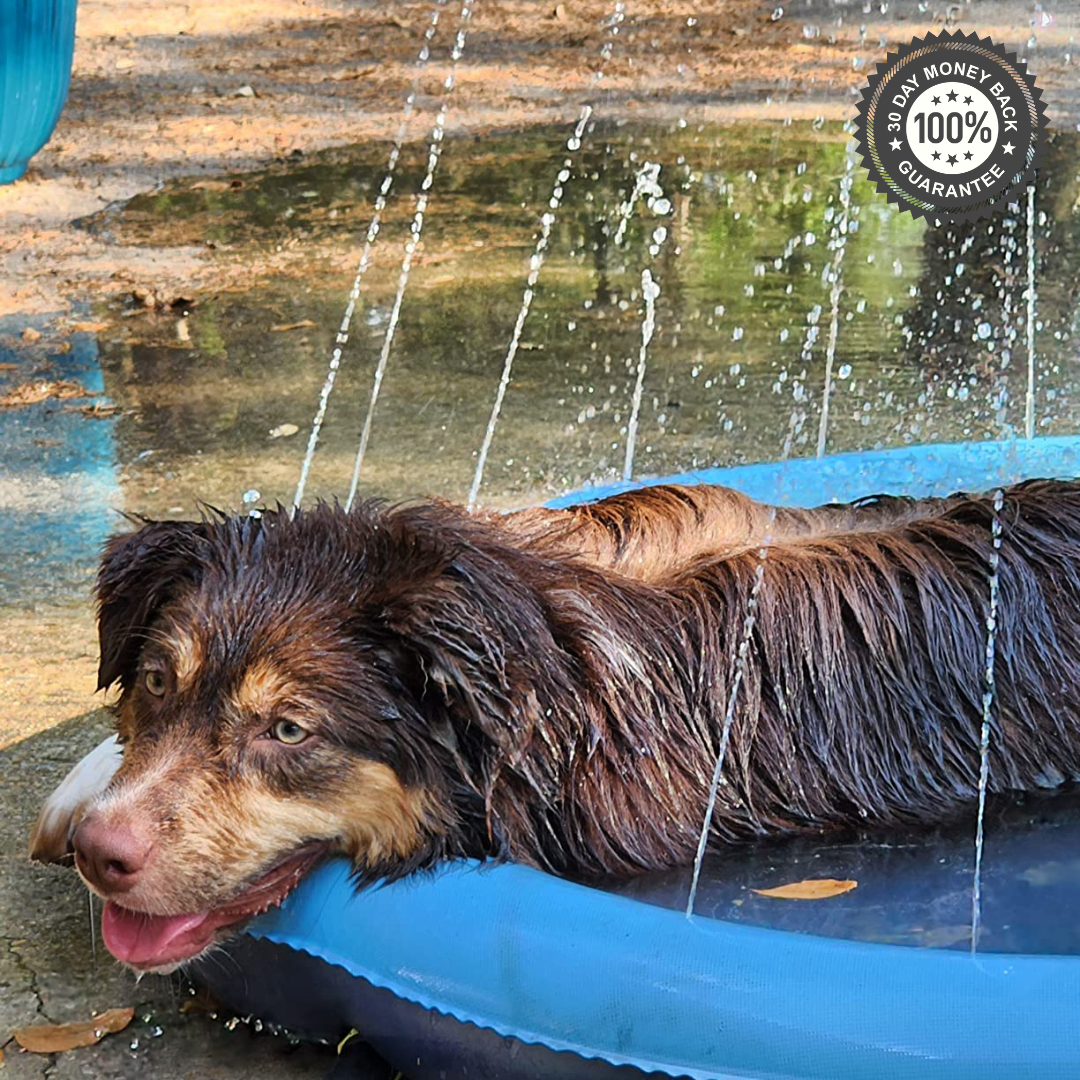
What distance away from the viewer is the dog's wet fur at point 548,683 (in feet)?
11.3

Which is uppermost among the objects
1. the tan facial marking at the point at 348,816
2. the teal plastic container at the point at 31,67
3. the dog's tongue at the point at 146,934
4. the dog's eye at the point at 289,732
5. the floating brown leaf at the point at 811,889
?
the teal plastic container at the point at 31,67

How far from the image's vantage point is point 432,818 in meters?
3.54

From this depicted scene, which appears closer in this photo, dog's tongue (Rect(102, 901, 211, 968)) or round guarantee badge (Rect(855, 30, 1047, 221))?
dog's tongue (Rect(102, 901, 211, 968))

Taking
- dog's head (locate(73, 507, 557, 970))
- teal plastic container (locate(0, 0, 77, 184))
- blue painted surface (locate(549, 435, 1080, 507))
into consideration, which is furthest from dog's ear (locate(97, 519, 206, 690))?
teal plastic container (locate(0, 0, 77, 184))

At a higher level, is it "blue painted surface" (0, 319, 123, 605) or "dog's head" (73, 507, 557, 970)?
"dog's head" (73, 507, 557, 970)

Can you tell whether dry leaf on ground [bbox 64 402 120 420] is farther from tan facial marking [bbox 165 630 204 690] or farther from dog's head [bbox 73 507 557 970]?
tan facial marking [bbox 165 630 204 690]

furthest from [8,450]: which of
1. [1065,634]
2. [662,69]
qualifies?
[662,69]

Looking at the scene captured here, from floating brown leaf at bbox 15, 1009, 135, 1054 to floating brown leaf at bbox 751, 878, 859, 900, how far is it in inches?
56.1

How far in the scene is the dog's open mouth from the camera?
344 centimetres

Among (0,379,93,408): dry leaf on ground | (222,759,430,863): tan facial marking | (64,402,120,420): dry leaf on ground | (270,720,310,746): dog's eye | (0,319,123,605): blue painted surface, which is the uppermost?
(270,720,310,746): dog's eye

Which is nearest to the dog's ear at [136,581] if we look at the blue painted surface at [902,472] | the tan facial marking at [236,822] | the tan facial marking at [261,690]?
the tan facial marking at [261,690]

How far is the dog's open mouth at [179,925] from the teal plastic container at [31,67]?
14.6ft

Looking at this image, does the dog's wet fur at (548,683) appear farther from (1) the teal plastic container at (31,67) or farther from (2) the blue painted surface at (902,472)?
(1) the teal plastic container at (31,67)

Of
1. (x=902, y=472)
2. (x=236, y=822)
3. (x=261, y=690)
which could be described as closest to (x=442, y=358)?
(x=902, y=472)
